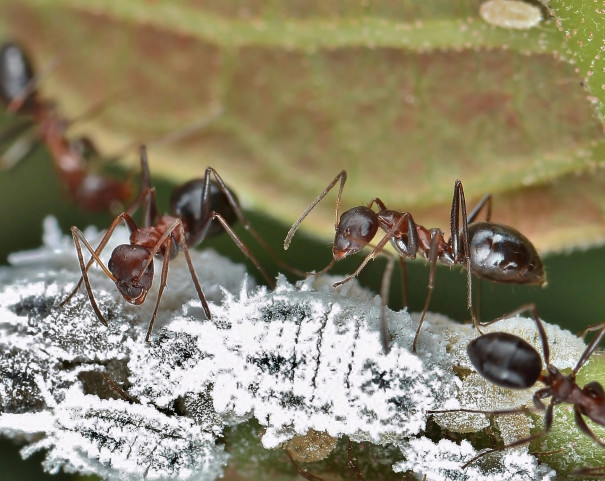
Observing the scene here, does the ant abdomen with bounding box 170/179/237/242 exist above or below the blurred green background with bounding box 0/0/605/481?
below

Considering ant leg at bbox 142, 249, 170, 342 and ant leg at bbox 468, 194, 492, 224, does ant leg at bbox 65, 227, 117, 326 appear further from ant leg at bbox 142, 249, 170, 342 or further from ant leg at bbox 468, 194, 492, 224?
ant leg at bbox 468, 194, 492, 224

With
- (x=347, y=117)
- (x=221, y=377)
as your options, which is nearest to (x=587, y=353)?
(x=221, y=377)

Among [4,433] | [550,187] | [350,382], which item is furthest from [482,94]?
[4,433]

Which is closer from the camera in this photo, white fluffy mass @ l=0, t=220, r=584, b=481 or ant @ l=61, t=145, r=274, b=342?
white fluffy mass @ l=0, t=220, r=584, b=481

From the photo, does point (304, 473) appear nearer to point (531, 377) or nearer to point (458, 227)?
point (531, 377)

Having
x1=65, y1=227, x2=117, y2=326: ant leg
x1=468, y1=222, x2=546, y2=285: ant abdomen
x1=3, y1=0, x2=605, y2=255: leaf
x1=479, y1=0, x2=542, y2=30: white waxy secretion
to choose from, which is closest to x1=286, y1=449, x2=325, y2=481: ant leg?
x1=65, y1=227, x2=117, y2=326: ant leg

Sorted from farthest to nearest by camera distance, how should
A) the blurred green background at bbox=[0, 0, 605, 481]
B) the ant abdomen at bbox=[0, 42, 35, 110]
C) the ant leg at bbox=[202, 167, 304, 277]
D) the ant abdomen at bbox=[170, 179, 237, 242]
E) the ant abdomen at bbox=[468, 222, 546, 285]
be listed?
1. the ant abdomen at bbox=[0, 42, 35, 110]
2. the ant abdomen at bbox=[170, 179, 237, 242]
3. the ant leg at bbox=[202, 167, 304, 277]
4. the ant abdomen at bbox=[468, 222, 546, 285]
5. the blurred green background at bbox=[0, 0, 605, 481]
